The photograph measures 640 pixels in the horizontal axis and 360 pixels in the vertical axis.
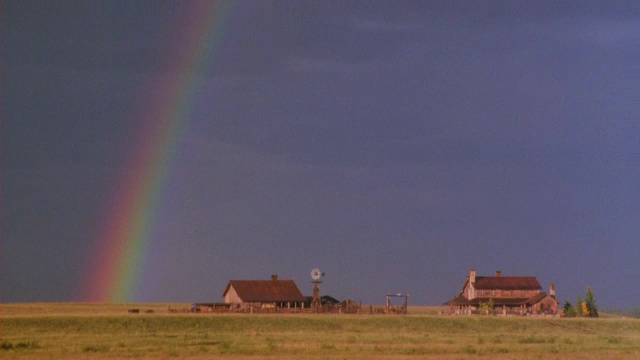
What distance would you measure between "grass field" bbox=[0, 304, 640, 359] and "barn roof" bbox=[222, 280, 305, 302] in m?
23.9

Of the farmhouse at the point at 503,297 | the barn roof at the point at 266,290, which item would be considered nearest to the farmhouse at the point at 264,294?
the barn roof at the point at 266,290

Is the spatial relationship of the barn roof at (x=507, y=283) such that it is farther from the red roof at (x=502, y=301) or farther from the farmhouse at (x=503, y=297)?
the red roof at (x=502, y=301)

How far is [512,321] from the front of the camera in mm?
100062

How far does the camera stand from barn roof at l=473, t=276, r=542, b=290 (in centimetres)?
13588

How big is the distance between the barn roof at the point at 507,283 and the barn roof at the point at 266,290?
2882cm

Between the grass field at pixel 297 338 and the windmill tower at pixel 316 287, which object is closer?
the grass field at pixel 297 338

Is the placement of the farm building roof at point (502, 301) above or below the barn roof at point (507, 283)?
below

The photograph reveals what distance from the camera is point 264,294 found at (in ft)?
392

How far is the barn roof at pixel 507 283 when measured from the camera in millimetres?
135875

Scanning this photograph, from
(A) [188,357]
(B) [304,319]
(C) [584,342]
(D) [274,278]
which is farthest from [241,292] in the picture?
(A) [188,357]

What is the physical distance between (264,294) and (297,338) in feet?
167

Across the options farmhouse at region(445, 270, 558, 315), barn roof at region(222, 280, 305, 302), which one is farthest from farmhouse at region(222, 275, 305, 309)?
farmhouse at region(445, 270, 558, 315)

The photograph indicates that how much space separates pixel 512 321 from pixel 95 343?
51.5m

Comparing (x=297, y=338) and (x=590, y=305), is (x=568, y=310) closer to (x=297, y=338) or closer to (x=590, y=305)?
(x=590, y=305)
